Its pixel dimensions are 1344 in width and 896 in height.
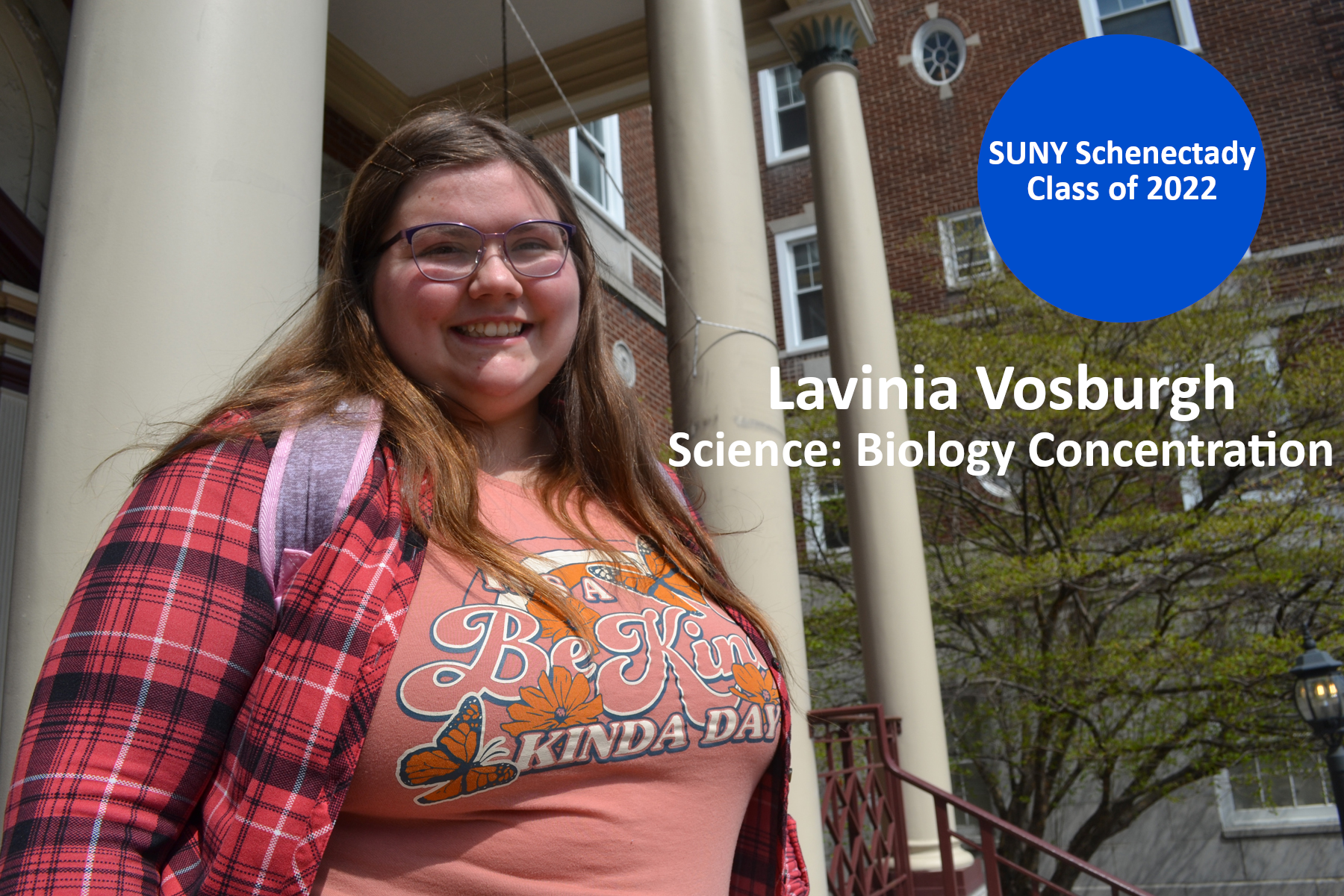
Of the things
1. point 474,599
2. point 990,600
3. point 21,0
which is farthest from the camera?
point 990,600

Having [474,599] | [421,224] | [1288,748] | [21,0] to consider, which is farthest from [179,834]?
[1288,748]

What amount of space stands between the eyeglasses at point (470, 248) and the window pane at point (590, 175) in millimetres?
9103

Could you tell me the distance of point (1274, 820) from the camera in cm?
1216

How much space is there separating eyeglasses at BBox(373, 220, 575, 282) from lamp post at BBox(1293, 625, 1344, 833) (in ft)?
26.5

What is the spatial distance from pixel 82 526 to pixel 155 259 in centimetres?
53

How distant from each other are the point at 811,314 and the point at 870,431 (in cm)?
962

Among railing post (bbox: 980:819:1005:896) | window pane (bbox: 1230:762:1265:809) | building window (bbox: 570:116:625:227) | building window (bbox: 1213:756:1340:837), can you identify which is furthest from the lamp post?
building window (bbox: 570:116:625:227)

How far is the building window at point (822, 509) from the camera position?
11.8 metres

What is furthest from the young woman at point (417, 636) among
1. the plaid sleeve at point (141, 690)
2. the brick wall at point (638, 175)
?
the brick wall at point (638, 175)

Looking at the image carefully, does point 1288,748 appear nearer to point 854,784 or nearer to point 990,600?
point 990,600

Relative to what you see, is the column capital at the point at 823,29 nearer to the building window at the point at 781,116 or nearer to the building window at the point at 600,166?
the building window at the point at 600,166

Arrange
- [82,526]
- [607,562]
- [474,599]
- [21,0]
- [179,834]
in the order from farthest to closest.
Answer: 1. [21,0]
2. [82,526]
3. [607,562]
4. [474,599]
5. [179,834]

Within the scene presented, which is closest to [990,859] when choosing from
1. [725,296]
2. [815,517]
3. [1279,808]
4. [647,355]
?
[725,296]

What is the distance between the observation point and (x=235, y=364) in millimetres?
1975
